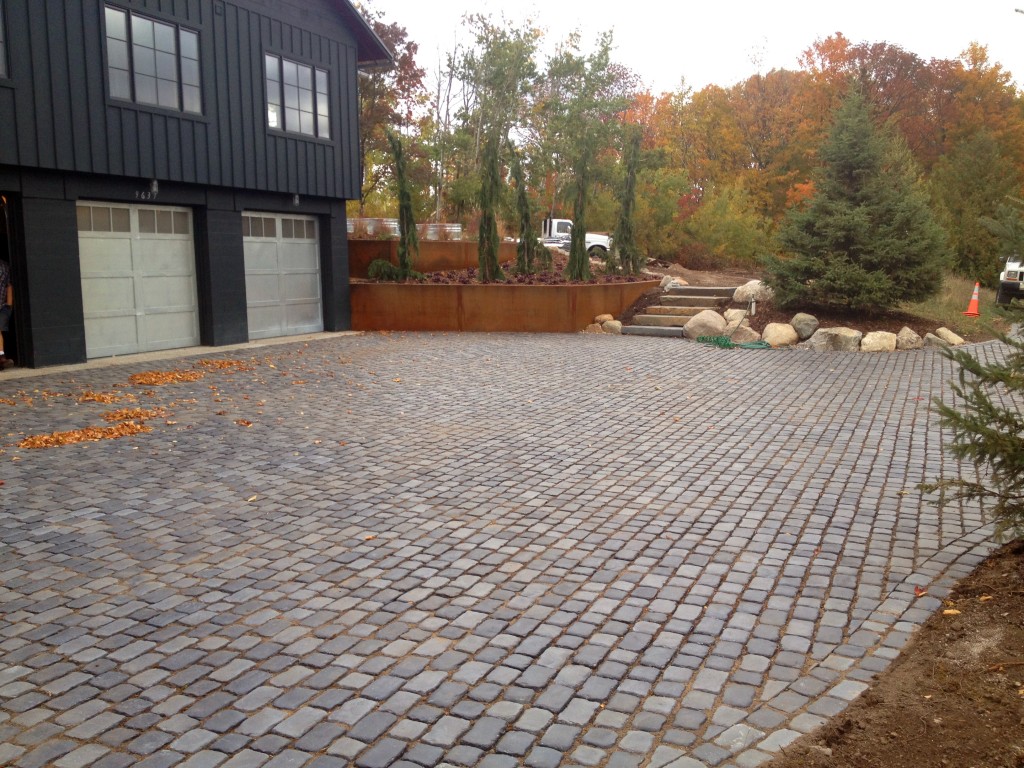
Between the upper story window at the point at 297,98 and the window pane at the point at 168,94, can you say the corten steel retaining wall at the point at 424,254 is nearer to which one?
the upper story window at the point at 297,98

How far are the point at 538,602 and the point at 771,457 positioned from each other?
3.95 metres

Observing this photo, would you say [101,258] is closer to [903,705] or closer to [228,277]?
[228,277]

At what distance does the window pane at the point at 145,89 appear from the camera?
1452cm

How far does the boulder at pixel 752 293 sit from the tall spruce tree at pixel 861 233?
1.35 metres

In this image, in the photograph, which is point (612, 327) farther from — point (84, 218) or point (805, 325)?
point (84, 218)

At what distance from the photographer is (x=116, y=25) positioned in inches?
558

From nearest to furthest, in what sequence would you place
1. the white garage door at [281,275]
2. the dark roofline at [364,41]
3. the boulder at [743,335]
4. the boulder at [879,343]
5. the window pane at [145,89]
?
the window pane at [145,89]
the boulder at [879,343]
the boulder at [743,335]
the white garage door at [281,275]
the dark roofline at [364,41]

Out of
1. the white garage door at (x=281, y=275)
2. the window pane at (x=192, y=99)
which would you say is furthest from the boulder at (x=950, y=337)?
the window pane at (x=192, y=99)

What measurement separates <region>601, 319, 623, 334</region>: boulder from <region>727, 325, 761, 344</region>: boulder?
2608 mm

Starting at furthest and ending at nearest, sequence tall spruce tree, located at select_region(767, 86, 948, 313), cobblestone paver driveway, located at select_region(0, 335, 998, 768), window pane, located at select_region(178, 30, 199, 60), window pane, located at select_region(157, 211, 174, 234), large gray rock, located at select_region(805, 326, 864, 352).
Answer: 1. tall spruce tree, located at select_region(767, 86, 948, 313)
2. large gray rock, located at select_region(805, 326, 864, 352)
3. window pane, located at select_region(157, 211, 174, 234)
4. window pane, located at select_region(178, 30, 199, 60)
5. cobblestone paver driveway, located at select_region(0, 335, 998, 768)

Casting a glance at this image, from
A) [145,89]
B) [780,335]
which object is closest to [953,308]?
[780,335]

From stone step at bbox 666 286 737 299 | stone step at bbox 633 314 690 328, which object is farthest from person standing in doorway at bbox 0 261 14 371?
stone step at bbox 666 286 737 299

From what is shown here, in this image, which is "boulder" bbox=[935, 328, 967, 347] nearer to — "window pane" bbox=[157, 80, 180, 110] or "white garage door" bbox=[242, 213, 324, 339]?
"white garage door" bbox=[242, 213, 324, 339]

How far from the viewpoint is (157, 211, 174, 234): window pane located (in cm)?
1564
